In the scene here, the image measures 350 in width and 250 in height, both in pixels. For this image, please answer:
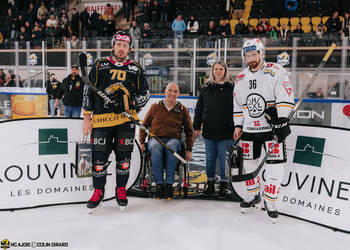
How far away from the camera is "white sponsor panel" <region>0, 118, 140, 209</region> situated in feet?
10.1

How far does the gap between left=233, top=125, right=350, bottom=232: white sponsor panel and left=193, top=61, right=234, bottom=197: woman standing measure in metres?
0.59

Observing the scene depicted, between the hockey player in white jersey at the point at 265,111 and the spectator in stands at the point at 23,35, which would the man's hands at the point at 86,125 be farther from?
the spectator in stands at the point at 23,35

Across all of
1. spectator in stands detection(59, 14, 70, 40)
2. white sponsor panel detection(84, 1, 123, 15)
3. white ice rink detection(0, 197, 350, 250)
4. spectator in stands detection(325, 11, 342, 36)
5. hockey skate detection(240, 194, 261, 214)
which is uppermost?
white sponsor panel detection(84, 1, 123, 15)

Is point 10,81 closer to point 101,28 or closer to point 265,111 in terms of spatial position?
point 101,28

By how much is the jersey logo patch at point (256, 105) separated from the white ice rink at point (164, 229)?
84 cm

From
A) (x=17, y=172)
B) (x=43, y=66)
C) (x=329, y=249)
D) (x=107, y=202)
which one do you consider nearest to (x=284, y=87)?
(x=329, y=249)

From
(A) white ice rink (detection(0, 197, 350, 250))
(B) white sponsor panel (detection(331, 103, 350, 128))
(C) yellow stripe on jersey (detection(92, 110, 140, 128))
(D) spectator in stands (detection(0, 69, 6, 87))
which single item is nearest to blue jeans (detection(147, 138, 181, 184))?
(A) white ice rink (detection(0, 197, 350, 250))

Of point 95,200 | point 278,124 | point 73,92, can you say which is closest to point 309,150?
point 278,124

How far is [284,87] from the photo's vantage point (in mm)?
2809

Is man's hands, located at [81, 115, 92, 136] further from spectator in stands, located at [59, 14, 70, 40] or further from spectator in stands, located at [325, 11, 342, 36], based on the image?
spectator in stands, located at [59, 14, 70, 40]

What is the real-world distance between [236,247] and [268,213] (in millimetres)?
596

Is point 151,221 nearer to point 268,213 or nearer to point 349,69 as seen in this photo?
point 268,213

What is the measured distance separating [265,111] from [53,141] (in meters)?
1.77

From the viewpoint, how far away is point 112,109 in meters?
3.04
